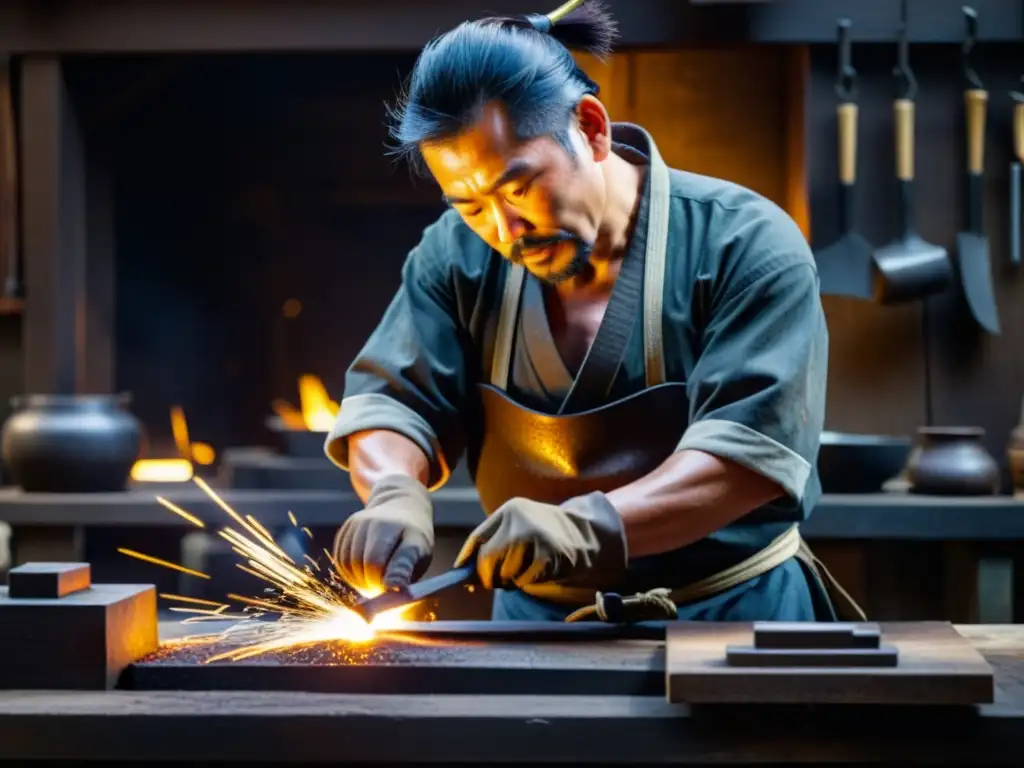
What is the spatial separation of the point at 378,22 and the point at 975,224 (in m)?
2.14

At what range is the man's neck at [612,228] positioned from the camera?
2400mm

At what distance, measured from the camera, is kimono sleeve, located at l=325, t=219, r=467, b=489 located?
7.86 ft

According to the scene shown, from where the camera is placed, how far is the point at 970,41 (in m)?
4.37

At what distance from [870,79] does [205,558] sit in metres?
2.84

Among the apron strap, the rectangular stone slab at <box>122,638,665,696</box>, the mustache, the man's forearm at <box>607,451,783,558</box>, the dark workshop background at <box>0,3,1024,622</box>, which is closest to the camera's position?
the rectangular stone slab at <box>122,638,665,696</box>

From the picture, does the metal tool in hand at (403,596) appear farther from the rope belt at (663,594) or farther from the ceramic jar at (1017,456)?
the ceramic jar at (1017,456)

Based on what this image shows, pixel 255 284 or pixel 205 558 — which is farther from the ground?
pixel 255 284

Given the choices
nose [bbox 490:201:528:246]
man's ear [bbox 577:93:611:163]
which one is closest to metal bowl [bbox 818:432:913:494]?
man's ear [bbox 577:93:611:163]

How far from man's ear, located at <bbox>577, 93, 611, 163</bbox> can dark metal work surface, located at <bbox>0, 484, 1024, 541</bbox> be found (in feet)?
6.68

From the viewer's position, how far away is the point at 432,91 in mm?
2154

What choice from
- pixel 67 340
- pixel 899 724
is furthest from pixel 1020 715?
pixel 67 340

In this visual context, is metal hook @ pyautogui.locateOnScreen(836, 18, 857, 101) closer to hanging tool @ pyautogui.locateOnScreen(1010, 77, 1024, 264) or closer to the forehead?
hanging tool @ pyautogui.locateOnScreen(1010, 77, 1024, 264)

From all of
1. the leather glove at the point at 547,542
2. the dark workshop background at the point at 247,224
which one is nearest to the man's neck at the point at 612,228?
the leather glove at the point at 547,542

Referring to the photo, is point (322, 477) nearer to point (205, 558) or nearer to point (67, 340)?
point (205, 558)
